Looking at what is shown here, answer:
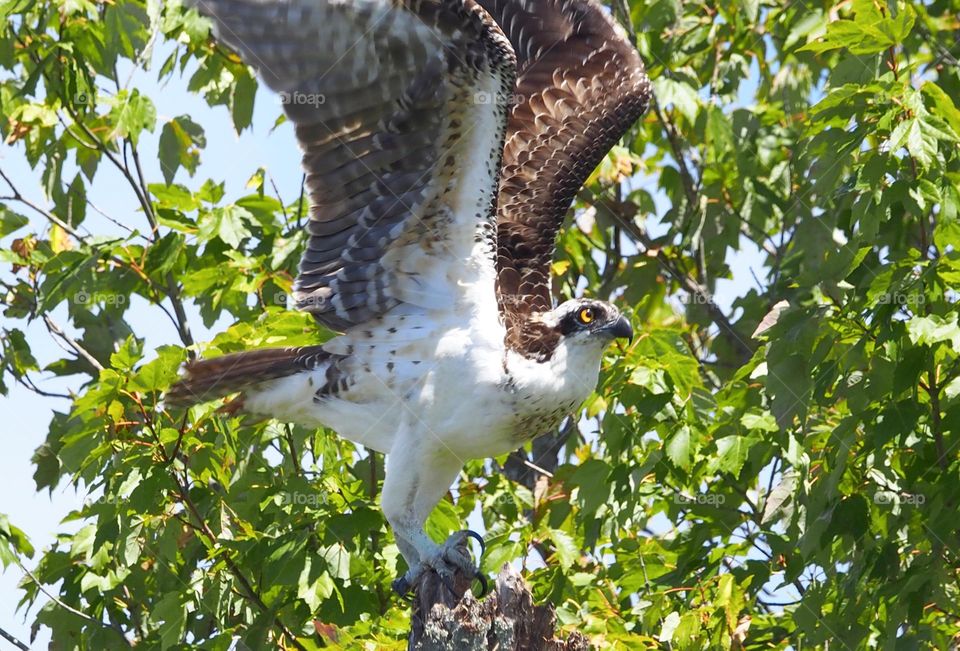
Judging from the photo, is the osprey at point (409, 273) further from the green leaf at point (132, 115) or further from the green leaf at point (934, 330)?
the green leaf at point (132, 115)

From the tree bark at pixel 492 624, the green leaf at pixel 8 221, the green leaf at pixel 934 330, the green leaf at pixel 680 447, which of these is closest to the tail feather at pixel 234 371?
the green leaf at pixel 680 447

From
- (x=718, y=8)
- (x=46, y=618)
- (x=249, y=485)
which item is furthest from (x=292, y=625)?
(x=718, y=8)

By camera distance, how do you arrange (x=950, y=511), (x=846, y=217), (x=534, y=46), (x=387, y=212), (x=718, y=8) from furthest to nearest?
1. (x=718, y=8)
2. (x=534, y=46)
3. (x=846, y=217)
4. (x=387, y=212)
5. (x=950, y=511)

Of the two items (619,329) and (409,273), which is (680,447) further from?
(409,273)

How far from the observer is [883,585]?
5348 millimetres

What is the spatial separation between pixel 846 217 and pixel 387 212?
2.04 metres

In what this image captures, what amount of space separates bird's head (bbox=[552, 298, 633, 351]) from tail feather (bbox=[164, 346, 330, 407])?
1.09m

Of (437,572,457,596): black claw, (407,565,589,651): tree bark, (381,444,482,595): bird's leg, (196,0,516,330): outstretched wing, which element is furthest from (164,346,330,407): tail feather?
(407,565,589,651): tree bark

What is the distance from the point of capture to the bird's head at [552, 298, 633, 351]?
17.8 feet

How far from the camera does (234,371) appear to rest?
592cm

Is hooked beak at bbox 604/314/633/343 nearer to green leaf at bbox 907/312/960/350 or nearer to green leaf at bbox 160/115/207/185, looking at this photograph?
green leaf at bbox 907/312/960/350

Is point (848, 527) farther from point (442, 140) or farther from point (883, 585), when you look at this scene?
point (442, 140)

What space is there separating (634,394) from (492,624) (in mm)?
1790

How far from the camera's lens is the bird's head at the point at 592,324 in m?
5.44
